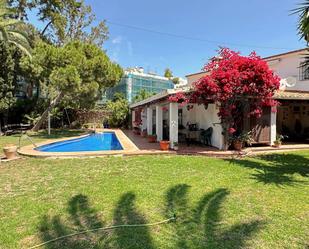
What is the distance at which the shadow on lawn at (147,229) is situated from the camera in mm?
4543

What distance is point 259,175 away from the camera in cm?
897

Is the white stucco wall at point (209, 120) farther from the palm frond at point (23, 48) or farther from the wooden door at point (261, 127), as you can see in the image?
the palm frond at point (23, 48)

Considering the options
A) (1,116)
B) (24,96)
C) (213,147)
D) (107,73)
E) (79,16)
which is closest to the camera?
(213,147)

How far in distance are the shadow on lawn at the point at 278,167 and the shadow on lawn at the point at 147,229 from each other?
284cm

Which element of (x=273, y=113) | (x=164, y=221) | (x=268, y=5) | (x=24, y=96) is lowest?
(x=164, y=221)

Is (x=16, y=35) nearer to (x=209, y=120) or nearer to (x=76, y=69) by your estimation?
(x=76, y=69)

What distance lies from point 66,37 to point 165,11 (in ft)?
41.3

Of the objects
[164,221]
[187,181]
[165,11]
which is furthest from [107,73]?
[164,221]

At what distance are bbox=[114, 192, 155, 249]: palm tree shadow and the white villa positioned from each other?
28.3 feet

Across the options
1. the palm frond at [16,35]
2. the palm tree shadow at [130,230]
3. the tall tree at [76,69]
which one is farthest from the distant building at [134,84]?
the palm tree shadow at [130,230]

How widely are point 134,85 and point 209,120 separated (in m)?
32.6

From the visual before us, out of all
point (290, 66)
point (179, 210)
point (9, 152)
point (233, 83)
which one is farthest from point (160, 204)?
point (290, 66)

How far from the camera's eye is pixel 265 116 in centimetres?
1557

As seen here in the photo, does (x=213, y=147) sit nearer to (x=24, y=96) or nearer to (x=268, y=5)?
(x=268, y=5)
